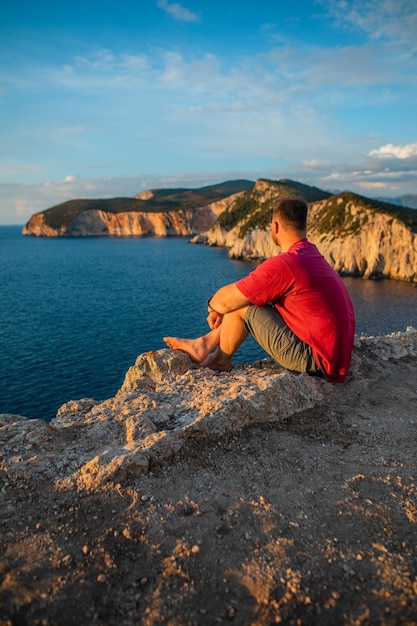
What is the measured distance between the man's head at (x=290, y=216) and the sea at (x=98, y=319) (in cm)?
1768

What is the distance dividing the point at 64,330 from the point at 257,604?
3353cm

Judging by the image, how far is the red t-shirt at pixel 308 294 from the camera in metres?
5.48

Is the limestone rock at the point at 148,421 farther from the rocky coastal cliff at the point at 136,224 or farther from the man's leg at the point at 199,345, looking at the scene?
the rocky coastal cliff at the point at 136,224

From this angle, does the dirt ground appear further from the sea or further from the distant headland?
the distant headland

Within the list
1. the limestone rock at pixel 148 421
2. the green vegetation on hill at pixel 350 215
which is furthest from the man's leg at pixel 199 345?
the green vegetation on hill at pixel 350 215

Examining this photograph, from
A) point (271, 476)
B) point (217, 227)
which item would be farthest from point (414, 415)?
point (217, 227)

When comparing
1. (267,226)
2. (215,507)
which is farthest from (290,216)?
(267,226)

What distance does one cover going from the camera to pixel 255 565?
3.19 m

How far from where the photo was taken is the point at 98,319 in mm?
37688

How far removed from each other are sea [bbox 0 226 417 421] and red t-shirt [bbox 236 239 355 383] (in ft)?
57.0

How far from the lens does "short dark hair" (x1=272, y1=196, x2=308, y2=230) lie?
5629mm

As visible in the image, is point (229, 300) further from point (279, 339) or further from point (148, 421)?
point (148, 421)

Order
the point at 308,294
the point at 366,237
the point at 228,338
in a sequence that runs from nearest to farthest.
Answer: the point at 308,294, the point at 228,338, the point at 366,237

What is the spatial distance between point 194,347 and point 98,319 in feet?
105
